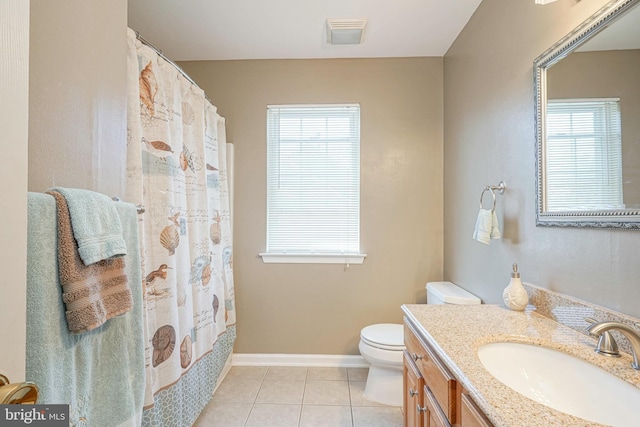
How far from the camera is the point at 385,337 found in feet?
6.15

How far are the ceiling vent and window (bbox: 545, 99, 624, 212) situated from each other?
131cm

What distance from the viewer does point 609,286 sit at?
36.4 inches

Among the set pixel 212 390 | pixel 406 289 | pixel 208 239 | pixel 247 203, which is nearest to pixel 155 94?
pixel 208 239

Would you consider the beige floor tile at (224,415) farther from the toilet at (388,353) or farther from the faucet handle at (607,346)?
the faucet handle at (607,346)

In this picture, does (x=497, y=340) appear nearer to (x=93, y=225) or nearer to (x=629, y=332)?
(x=629, y=332)

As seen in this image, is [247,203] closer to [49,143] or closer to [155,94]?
[155,94]

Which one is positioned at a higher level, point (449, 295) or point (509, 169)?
point (509, 169)

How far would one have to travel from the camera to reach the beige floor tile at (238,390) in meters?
1.94

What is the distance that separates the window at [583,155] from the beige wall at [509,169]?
11 cm

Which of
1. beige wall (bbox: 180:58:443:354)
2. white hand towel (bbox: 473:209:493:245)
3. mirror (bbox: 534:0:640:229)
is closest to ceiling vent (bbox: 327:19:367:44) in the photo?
beige wall (bbox: 180:58:443:354)

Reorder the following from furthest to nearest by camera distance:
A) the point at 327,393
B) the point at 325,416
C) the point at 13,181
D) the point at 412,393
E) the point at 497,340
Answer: the point at 327,393 < the point at 325,416 < the point at 412,393 < the point at 497,340 < the point at 13,181

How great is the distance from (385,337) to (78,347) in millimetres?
1630

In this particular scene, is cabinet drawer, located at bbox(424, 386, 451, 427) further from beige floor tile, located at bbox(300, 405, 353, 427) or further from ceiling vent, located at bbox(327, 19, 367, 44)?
ceiling vent, located at bbox(327, 19, 367, 44)

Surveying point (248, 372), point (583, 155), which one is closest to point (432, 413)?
point (583, 155)
